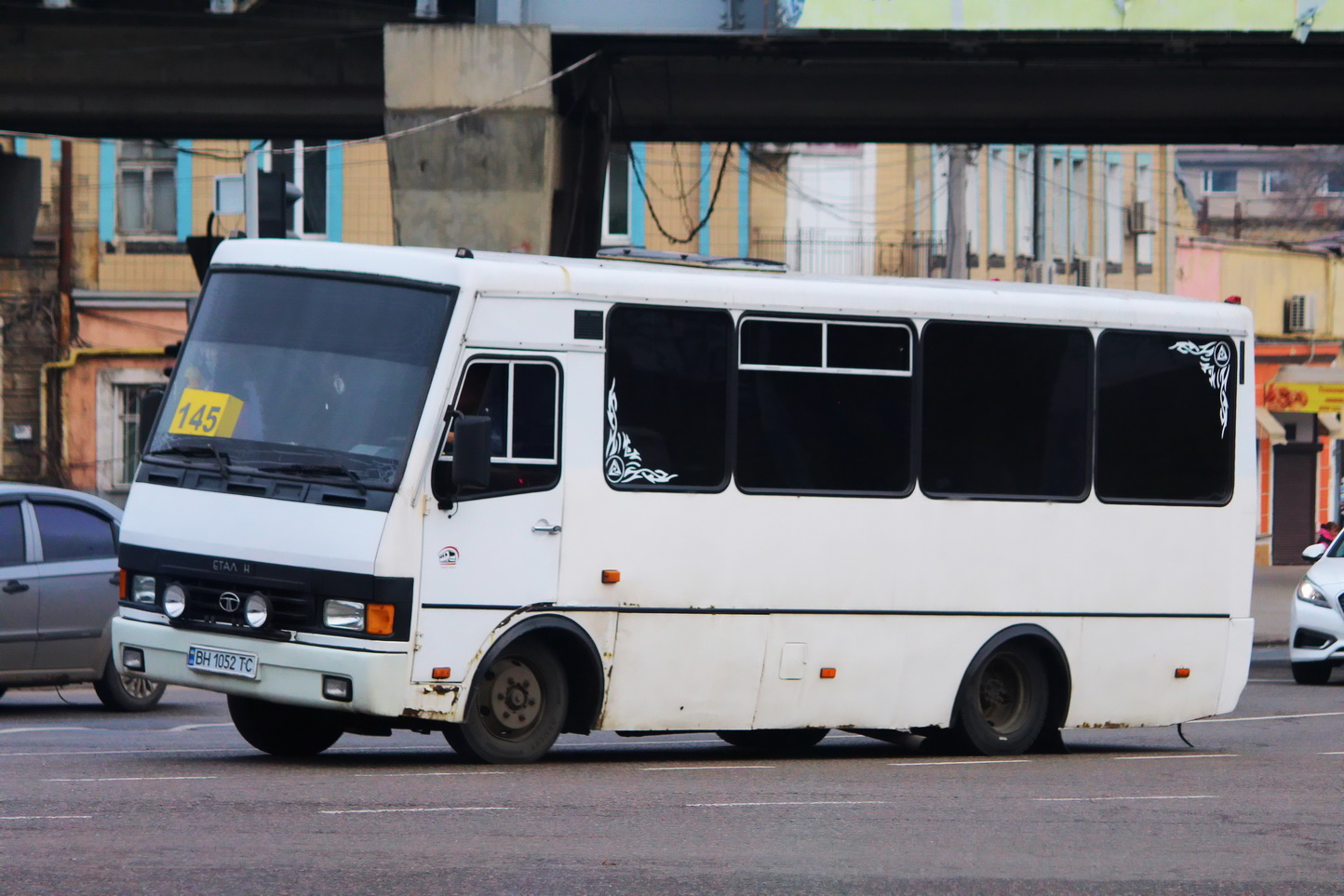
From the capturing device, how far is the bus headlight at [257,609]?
10727 millimetres

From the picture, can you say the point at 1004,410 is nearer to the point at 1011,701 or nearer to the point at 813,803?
the point at 1011,701

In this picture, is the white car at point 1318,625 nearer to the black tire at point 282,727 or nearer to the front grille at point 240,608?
the black tire at point 282,727

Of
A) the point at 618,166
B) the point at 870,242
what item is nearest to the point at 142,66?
the point at 618,166

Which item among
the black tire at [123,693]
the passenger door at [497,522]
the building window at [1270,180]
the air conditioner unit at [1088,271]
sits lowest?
the black tire at [123,693]

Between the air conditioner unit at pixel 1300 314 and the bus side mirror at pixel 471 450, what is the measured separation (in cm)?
4115

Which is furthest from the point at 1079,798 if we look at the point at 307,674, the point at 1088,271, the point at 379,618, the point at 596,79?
the point at 1088,271

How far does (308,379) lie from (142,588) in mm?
1394

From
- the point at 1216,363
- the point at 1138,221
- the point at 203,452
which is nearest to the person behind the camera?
the point at 203,452

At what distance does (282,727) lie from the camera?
11.8 meters

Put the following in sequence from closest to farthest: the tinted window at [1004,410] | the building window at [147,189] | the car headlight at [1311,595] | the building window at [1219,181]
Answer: the tinted window at [1004,410]
the car headlight at [1311,595]
the building window at [147,189]
the building window at [1219,181]

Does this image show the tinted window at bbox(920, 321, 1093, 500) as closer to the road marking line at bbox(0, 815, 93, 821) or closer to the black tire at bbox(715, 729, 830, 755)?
the black tire at bbox(715, 729, 830, 755)

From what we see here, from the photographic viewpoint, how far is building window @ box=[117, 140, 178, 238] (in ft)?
119

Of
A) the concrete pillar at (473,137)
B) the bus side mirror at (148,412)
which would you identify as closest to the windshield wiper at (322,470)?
the bus side mirror at (148,412)

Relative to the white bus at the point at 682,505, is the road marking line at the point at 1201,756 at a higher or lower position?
lower
